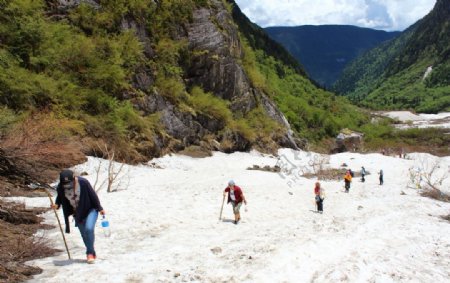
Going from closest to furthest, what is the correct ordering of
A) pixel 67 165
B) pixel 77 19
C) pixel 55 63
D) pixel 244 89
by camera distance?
pixel 67 165 < pixel 55 63 < pixel 77 19 < pixel 244 89

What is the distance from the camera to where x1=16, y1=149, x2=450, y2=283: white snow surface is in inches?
314

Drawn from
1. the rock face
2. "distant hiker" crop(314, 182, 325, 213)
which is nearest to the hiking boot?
"distant hiker" crop(314, 182, 325, 213)

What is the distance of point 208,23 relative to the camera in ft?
123

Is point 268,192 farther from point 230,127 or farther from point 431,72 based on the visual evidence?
point 431,72

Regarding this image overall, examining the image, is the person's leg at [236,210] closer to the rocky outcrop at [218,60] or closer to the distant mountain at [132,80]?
the distant mountain at [132,80]

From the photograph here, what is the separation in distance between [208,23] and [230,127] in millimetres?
9527

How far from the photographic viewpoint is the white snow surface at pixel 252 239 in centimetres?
798

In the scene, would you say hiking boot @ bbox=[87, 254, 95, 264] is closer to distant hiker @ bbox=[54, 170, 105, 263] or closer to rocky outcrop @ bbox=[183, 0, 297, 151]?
distant hiker @ bbox=[54, 170, 105, 263]

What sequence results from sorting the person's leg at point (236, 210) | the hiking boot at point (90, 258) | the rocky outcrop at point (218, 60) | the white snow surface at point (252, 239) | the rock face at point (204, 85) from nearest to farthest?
1. the hiking boot at point (90, 258)
2. the white snow surface at point (252, 239)
3. the person's leg at point (236, 210)
4. the rock face at point (204, 85)
5. the rocky outcrop at point (218, 60)

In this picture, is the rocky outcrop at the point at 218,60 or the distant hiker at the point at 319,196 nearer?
the distant hiker at the point at 319,196

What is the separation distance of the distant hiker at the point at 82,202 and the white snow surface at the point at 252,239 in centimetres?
59

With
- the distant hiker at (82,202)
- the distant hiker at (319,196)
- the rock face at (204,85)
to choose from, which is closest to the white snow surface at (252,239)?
the distant hiker at (319,196)

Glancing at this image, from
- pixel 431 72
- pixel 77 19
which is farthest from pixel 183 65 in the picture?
pixel 431 72

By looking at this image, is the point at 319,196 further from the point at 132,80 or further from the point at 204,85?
the point at 204,85
